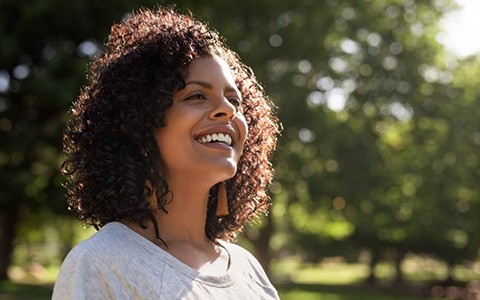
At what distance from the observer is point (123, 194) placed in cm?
216

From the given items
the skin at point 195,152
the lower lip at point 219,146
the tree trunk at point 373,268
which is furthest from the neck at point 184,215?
the tree trunk at point 373,268

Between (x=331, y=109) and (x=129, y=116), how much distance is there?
21236 millimetres

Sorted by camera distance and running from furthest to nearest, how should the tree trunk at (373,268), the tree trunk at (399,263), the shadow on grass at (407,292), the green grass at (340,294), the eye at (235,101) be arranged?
the tree trunk at (373,268) < the tree trunk at (399,263) < the shadow on grass at (407,292) < the green grass at (340,294) < the eye at (235,101)

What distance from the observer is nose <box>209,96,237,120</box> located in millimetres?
2176

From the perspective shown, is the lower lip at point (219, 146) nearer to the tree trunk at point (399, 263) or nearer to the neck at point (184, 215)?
the neck at point (184, 215)

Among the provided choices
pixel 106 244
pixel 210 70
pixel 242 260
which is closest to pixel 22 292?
pixel 242 260

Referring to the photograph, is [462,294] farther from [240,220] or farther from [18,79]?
[240,220]

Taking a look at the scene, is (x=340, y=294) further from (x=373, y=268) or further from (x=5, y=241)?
(x=5, y=241)

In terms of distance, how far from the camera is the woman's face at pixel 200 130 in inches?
84.8

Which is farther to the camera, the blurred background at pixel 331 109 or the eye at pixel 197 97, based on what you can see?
the blurred background at pixel 331 109

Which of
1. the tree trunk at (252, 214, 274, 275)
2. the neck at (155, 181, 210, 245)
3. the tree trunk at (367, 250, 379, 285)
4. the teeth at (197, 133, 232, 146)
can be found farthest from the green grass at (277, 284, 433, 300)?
the teeth at (197, 133, 232, 146)

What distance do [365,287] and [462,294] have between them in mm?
6530

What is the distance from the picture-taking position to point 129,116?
7.18ft

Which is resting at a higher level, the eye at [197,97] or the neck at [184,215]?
the eye at [197,97]
